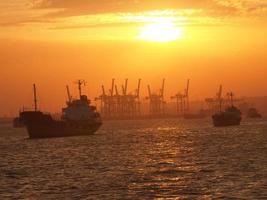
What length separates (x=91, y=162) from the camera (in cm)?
7250

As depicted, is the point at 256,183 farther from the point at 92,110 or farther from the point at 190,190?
the point at 92,110

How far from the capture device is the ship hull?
148125 mm

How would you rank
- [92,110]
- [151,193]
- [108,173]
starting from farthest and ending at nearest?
[92,110], [108,173], [151,193]

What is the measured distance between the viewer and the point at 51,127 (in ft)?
502

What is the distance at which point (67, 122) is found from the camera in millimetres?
156625

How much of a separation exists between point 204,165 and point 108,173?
10.1m

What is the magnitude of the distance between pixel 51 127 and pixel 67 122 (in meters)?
4.90

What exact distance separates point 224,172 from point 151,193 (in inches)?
520

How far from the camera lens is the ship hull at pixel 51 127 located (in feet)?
486

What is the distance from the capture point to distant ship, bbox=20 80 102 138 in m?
149

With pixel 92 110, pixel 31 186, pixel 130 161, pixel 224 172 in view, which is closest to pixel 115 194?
pixel 31 186

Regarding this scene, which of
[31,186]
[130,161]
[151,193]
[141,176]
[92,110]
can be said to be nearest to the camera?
[151,193]

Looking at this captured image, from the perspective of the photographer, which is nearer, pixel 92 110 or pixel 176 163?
pixel 176 163

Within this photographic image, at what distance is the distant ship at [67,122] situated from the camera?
148750 mm
